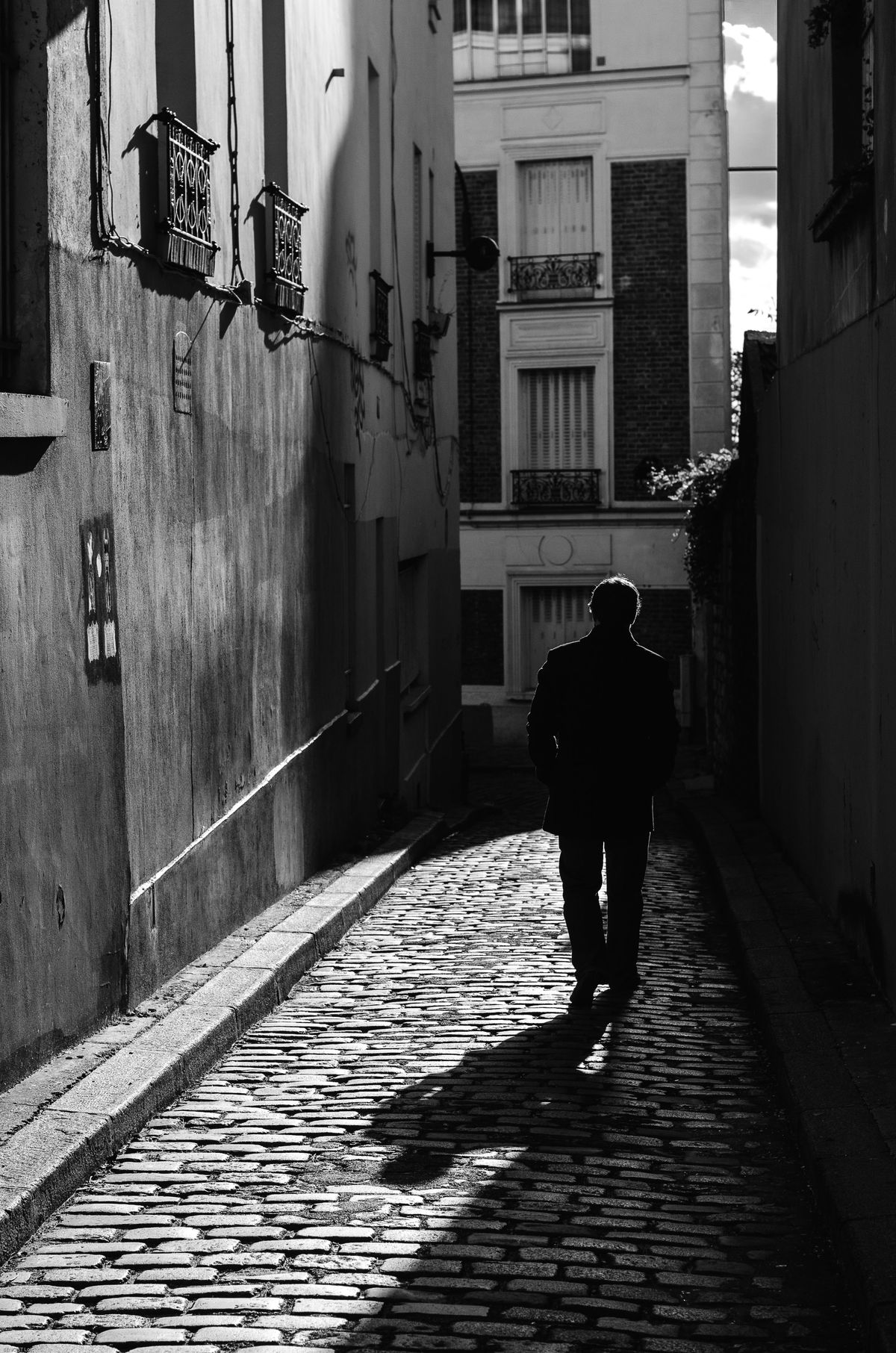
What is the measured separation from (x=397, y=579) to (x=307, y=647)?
4.47m

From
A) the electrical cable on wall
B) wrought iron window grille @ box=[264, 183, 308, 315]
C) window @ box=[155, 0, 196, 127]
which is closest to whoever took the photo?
window @ box=[155, 0, 196, 127]

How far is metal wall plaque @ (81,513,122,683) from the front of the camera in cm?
611

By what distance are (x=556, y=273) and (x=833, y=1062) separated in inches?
949

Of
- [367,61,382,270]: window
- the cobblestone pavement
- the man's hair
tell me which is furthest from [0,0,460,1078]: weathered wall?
the man's hair

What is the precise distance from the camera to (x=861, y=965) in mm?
7379

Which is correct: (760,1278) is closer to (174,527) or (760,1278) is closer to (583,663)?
(583,663)

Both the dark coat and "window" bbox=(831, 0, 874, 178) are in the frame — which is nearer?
the dark coat

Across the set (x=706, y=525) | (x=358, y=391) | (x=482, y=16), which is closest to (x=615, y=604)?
(x=358, y=391)

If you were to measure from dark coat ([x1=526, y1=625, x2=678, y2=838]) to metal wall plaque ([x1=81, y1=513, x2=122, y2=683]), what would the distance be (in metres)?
1.87

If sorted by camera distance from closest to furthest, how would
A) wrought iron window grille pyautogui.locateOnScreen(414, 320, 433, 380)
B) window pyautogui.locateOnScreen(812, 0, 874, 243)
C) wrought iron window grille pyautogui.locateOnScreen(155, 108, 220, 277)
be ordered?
wrought iron window grille pyautogui.locateOnScreen(155, 108, 220, 277) → window pyautogui.locateOnScreen(812, 0, 874, 243) → wrought iron window grille pyautogui.locateOnScreen(414, 320, 433, 380)

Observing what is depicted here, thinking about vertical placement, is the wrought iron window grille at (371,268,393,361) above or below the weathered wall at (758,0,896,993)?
above

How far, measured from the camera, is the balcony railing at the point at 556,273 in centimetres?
2833

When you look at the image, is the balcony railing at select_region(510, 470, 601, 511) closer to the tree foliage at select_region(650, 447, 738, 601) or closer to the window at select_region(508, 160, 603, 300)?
the window at select_region(508, 160, 603, 300)

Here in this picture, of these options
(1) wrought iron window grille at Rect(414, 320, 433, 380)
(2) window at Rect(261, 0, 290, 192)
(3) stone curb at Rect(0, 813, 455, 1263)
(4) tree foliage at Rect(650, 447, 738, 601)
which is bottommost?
(3) stone curb at Rect(0, 813, 455, 1263)
